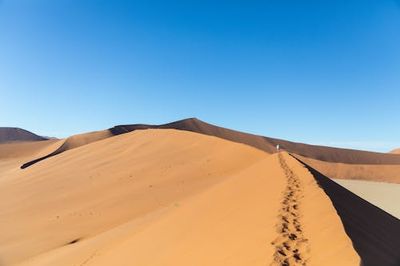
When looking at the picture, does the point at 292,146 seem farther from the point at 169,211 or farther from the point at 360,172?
the point at 169,211

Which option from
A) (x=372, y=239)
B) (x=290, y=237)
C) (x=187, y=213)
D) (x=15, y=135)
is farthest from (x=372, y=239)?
(x=15, y=135)

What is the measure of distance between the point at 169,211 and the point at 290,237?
6.10m

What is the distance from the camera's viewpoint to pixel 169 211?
1150 cm

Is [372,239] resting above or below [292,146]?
below

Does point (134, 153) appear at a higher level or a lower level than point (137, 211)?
higher

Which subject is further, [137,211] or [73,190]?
[73,190]

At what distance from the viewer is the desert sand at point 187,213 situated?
5.88m

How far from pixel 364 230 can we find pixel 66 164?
22.9 m

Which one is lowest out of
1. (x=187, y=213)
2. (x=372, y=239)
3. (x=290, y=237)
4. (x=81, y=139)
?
(x=187, y=213)

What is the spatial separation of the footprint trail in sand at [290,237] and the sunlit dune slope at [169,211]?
29 millimetres

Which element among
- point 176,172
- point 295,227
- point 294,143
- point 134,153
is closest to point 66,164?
point 134,153

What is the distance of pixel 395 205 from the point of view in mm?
18078

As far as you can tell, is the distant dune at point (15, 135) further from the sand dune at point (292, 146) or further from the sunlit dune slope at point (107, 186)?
the sunlit dune slope at point (107, 186)

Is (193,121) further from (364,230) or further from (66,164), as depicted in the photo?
(364,230)
